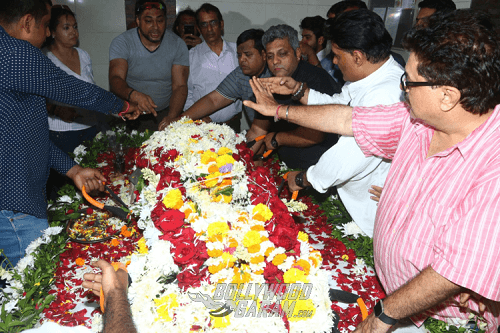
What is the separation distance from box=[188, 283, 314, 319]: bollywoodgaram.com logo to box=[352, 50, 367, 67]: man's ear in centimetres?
150

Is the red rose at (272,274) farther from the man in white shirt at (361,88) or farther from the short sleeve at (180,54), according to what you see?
the short sleeve at (180,54)

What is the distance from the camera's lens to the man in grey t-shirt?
4004 mm

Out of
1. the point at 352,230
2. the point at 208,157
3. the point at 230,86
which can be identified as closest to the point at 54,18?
the point at 230,86

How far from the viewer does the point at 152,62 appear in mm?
4211

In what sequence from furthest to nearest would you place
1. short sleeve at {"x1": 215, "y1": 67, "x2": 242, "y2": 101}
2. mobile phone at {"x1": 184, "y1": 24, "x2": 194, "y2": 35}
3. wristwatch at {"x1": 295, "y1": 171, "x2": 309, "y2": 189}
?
mobile phone at {"x1": 184, "y1": 24, "x2": 194, "y2": 35} < short sleeve at {"x1": 215, "y1": 67, "x2": 242, "y2": 101} < wristwatch at {"x1": 295, "y1": 171, "x2": 309, "y2": 189}

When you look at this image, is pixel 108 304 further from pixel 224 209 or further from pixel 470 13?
pixel 470 13

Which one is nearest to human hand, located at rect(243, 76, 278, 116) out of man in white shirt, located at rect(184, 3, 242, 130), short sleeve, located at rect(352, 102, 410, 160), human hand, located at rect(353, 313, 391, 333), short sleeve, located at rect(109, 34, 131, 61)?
short sleeve, located at rect(352, 102, 410, 160)

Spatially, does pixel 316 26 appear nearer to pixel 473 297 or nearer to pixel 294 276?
pixel 473 297

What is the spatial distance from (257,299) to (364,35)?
169 cm

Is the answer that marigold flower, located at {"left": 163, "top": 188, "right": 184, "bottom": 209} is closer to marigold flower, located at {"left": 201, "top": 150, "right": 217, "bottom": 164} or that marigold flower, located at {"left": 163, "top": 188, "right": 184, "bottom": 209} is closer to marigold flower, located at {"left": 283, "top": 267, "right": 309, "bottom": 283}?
marigold flower, located at {"left": 201, "top": 150, "right": 217, "bottom": 164}

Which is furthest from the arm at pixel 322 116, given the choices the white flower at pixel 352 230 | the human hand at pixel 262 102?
the white flower at pixel 352 230

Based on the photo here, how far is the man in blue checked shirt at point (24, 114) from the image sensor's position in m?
Result: 1.92

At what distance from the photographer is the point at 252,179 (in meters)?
1.83

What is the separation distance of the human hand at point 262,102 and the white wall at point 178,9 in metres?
4.44
